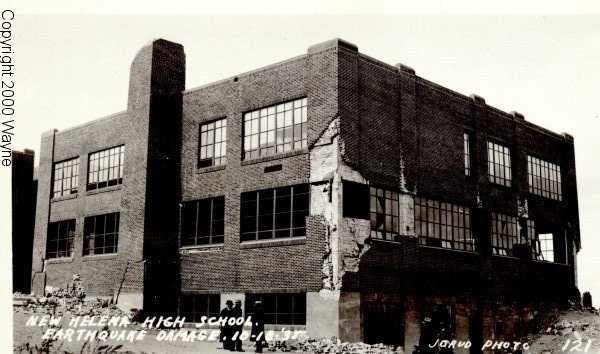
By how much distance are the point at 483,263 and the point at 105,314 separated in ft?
48.3

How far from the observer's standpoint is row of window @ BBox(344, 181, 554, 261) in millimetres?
22188

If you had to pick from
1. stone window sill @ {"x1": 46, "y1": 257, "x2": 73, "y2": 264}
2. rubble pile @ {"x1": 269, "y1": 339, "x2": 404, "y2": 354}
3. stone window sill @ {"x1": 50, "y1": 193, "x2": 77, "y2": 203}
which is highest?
stone window sill @ {"x1": 50, "y1": 193, "x2": 77, "y2": 203}

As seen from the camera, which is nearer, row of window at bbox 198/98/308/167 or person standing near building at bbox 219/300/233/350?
person standing near building at bbox 219/300/233/350

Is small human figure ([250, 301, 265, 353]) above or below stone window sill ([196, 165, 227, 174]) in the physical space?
below

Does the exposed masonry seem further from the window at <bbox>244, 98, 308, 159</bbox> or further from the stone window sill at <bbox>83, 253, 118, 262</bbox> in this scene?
the stone window sill at <bbox>83, 253, 118, 262</bbox>

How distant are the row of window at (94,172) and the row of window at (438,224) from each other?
38.2 ft

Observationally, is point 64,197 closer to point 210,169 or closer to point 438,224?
point 210,169

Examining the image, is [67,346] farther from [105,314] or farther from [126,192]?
[126,192]

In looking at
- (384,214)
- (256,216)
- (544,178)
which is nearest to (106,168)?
(256,216)

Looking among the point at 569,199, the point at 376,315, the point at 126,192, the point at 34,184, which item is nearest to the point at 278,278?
the point at 376,315

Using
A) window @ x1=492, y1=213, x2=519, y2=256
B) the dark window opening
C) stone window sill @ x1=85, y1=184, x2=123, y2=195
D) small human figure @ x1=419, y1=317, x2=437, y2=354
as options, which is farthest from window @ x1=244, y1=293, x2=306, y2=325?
window @ x1=492, y1=213, x2=519, y2=256

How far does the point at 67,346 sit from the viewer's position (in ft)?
53.3

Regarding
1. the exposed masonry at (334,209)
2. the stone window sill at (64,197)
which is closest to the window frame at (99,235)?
the stone window sill at (64,197)

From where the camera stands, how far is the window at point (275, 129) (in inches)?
877
